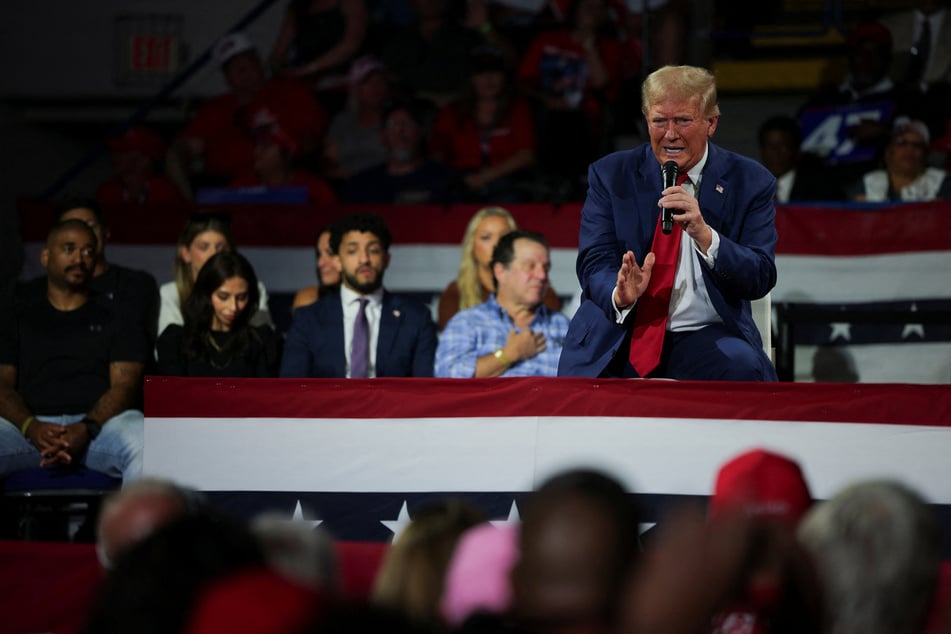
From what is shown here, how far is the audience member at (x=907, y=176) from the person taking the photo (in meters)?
7.46

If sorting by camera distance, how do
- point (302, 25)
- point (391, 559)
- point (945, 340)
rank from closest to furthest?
point (391, 559)
point (945, 340)
point (302, 25)

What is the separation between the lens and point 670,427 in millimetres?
4156

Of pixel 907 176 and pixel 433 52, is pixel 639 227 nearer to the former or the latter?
pixel 907 176

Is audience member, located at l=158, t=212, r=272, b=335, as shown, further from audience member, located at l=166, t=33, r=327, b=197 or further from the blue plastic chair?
audience member, located at l=166, t=33, r=327, b=197

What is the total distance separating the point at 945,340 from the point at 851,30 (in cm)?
280

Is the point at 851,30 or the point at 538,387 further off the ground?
the point at 851,30

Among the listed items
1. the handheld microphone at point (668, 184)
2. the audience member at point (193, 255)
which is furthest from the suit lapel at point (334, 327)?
the handheld microphone at point (668, 184)

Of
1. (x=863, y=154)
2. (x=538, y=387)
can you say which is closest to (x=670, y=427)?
(x=538, y=387)

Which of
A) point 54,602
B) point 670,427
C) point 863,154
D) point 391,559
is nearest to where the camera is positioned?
point 391,559

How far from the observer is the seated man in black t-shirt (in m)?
5.72

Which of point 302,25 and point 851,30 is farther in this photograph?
point 302,25

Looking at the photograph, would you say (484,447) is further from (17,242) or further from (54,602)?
(17,242)

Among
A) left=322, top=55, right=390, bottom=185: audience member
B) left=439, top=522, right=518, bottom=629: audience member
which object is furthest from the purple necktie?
left=439, top=522, right=518, bottom=629: audience member

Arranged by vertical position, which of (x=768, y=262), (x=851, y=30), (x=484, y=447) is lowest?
(x=484, y=447)
